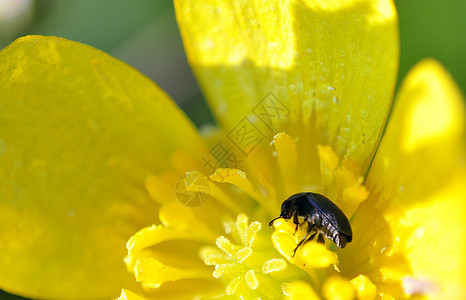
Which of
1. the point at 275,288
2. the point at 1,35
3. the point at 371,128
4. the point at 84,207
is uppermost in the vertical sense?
the point at 1,35

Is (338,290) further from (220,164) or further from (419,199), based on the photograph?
(220,164)

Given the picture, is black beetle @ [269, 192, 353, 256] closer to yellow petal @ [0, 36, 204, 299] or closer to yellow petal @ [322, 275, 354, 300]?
yellow petal @ [322, 275, 354, 300]

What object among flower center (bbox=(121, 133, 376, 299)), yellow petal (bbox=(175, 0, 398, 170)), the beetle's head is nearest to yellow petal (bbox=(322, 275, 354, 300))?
flower center (bbox=(121, 133, 376, 299))

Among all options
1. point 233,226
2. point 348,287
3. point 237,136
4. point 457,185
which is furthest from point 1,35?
point 457,185

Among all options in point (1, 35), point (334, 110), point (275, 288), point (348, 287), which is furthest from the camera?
point (1, 35)

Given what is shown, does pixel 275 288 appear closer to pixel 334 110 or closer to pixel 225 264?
pixel 225 264

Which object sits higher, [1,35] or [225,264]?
[1,35]

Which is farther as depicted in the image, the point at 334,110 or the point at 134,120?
the point at 134,120
